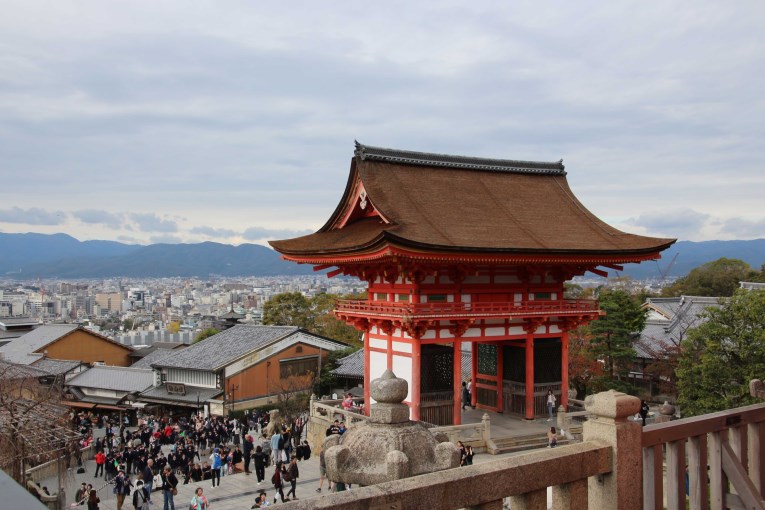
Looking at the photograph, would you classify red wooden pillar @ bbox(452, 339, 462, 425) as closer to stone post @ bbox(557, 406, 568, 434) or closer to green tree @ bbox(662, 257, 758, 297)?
stone post @ bbox(557, 406, 568, 434)

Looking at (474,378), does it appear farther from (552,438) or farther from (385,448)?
(385,448)

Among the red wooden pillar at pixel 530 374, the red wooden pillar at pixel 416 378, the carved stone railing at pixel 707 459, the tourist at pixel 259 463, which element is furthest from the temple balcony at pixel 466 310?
the carved stone railing at pixel 707 459

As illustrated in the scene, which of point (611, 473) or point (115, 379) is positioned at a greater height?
point (611, 473)

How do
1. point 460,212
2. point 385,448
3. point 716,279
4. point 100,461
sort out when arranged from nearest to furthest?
point 385,448 → point 460,212 → point 100,461 → point 716,279

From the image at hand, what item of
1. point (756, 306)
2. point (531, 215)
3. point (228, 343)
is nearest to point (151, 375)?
point (228, 343)

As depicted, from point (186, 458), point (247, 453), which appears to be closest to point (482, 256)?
point (247, 453)

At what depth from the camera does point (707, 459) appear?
513 centimetres

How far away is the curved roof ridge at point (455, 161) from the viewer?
2398 centimetres

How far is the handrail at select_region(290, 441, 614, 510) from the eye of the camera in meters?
3.35

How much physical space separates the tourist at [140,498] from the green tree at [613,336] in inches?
923

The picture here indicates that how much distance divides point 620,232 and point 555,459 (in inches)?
887

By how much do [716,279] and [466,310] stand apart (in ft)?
178

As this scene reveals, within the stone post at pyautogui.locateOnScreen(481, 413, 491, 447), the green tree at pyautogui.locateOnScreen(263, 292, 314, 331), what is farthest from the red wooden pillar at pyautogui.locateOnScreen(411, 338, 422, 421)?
the green tree at pyautogui.locateOnScreen(263, 292, 314, 331)

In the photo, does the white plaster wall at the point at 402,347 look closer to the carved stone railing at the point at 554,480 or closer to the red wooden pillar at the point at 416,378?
the red wooden pillar at the point at 416,378
